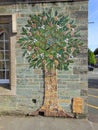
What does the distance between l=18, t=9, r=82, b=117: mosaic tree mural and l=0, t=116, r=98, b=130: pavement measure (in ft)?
1.12

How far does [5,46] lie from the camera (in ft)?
27.6

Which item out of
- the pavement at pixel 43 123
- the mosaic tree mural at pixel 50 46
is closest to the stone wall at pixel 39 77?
the mosaic tree mural at pixel 50 46

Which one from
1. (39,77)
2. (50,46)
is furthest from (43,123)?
(50,46)

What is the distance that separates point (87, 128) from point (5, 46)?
3820 millimetres

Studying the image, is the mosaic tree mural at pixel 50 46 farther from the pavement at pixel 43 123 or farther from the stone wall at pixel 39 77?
the pavement at pixel 43 123

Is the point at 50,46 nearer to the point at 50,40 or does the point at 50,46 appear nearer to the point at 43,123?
the point at 50,40

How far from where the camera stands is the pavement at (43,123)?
6.94 metres

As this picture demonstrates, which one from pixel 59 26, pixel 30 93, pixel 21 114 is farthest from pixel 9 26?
pixel 21 114

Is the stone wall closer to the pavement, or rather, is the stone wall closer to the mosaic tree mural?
the mosaic tree mural

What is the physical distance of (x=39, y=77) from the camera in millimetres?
7953

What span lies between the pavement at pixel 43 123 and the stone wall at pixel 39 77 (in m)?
0.35

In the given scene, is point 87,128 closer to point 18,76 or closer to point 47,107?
point 47,107

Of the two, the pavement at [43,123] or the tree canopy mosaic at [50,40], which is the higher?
the tree canopy mosaic at [50,40]

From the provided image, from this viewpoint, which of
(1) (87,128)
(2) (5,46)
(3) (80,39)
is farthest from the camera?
(2) (5,46)
